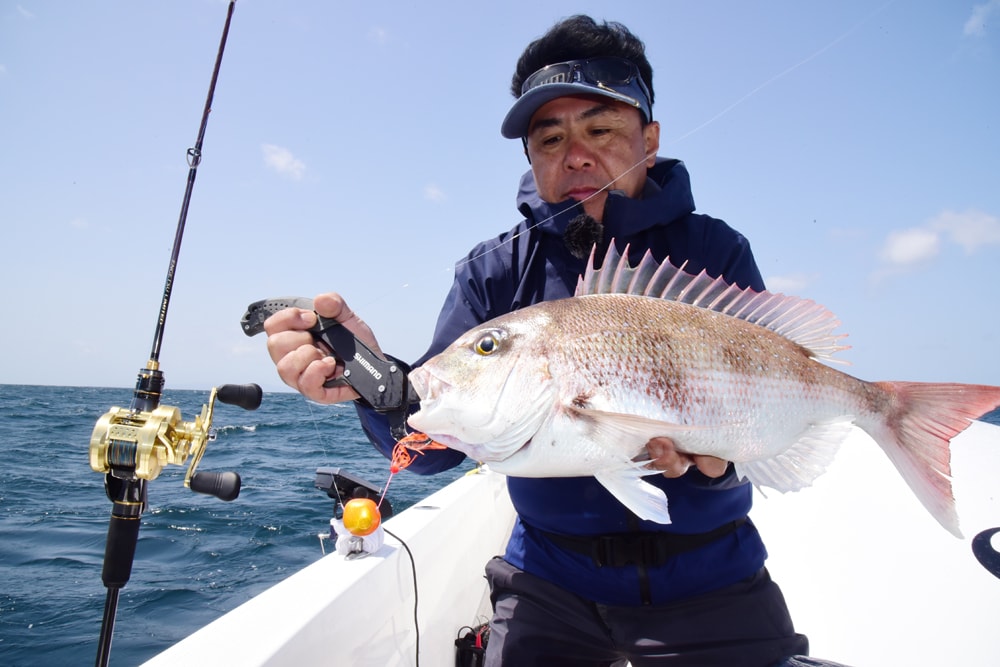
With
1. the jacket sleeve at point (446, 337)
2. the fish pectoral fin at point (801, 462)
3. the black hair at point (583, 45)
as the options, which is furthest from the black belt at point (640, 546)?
the black hair at point (583, 45)

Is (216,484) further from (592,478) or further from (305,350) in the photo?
(592,478)

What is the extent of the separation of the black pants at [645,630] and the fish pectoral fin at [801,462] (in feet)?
1.44

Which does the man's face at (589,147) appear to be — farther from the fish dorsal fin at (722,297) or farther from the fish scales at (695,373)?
the fish scales at (695,373)

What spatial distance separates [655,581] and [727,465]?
514mm

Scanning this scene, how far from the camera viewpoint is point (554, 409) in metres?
1.72


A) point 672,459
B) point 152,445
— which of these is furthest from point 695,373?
point 152,445

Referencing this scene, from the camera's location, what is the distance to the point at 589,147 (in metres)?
2.58

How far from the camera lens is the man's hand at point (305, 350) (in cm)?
191

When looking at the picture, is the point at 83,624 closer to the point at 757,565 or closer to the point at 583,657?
the point at 583,657

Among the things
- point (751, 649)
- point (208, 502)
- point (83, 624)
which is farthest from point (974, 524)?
point (208, 502)

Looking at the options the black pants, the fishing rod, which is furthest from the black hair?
the black pants

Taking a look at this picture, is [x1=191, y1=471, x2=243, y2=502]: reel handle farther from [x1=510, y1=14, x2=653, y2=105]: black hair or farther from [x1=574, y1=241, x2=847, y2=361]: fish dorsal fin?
[x1=510, y1=14, x2=653, y2=105]: black hair

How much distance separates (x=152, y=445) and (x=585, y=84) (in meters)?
2.26

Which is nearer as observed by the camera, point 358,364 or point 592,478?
point 358,364
